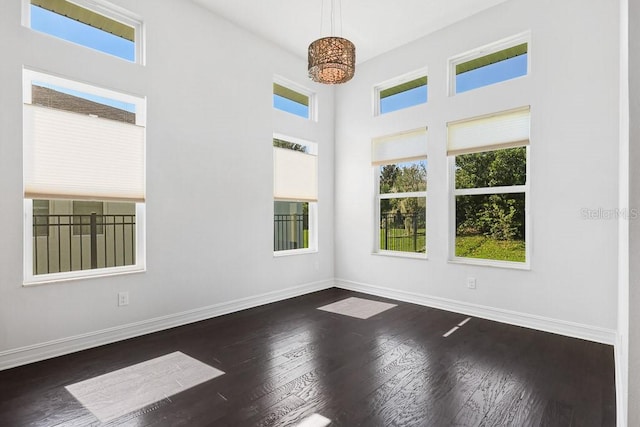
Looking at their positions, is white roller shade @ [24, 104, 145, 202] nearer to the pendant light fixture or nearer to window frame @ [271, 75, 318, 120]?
the pendant light fixture

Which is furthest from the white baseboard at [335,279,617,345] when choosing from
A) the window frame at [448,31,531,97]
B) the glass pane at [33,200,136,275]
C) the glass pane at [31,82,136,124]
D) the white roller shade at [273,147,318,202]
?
the glass pane at [31,82,136,124]

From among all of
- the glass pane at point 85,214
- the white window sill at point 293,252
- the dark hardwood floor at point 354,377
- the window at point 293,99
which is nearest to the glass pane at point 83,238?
the glass pane at point 85,214

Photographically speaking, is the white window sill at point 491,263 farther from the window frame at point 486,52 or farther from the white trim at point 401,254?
the window frame at point 486,52

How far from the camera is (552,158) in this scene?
3359 mm

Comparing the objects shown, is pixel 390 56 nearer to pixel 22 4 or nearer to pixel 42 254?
pixel 22 4

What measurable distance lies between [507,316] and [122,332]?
384 centimetres

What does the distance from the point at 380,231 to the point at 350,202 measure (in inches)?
25.1

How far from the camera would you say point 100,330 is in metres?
3.02

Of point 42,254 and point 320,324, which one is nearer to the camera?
point 42,254

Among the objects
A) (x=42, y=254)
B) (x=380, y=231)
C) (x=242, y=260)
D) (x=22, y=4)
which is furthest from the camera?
(x=380, y=231)

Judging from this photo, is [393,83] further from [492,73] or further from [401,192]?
[401,192]

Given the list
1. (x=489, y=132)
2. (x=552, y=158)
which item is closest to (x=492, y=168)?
(x=489, y=132)

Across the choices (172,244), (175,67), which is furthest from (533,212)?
(175,67)

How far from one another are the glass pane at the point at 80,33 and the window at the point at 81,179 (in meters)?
0.40
